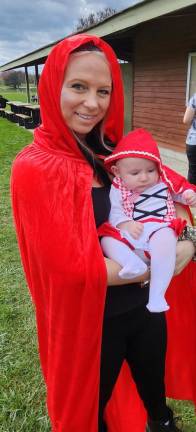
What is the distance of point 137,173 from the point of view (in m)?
1.44

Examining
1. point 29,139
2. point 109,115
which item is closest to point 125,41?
point 29,139

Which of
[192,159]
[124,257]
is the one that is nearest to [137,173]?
[124,257]

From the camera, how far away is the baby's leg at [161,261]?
136 cm

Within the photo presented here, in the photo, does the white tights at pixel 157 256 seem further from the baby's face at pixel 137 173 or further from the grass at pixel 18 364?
the grass at pixel 18 364

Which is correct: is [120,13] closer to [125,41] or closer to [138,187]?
[125,41]

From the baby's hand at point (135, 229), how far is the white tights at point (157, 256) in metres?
0.05

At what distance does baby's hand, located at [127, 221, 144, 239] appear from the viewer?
1375mm

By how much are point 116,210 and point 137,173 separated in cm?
16

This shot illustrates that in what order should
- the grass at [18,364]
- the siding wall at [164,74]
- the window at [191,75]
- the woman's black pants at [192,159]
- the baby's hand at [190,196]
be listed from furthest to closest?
the siding wall at [164,74], the window at [191,75], the woman's black pants at [192,159], the grass at [18,364], the baby's hand at [190,196]

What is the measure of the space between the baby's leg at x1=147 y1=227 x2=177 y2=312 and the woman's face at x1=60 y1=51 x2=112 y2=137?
47cm

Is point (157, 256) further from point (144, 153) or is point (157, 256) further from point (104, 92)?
point (104, 92)

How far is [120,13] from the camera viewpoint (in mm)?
7809

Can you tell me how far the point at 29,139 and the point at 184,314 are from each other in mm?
10993

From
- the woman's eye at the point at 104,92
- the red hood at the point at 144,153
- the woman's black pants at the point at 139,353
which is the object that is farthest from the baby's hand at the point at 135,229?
the woman's eye at the point at 104,92
